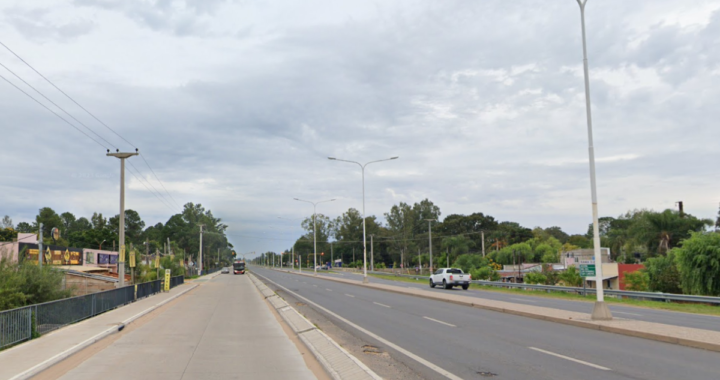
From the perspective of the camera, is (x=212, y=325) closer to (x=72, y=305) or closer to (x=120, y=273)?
(x=72, y=305)

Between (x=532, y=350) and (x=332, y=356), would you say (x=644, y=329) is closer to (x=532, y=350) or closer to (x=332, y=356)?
(x=532, y=350)

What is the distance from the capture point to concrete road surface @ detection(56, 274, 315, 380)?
9.70 m

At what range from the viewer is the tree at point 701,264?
32219mm

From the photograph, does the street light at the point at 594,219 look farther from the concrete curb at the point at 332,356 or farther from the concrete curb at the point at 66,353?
the concrete curb at the point at 66,353

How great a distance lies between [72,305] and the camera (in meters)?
17.4

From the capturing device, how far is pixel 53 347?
12.2 meters

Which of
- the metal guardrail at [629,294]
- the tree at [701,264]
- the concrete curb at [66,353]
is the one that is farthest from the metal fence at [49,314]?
the tree at [701,264]

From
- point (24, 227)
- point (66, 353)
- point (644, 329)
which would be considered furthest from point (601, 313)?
point (24, 227)

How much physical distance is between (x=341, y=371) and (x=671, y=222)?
245ft

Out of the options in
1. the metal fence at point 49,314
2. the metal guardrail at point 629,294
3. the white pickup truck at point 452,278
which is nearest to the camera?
the metal fence at point 49,314

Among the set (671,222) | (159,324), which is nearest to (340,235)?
(671,222)

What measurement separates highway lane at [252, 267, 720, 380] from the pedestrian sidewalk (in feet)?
23.0

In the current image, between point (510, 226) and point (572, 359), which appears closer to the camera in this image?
point (572, 359)

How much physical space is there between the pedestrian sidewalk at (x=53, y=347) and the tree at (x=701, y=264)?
104 feet
